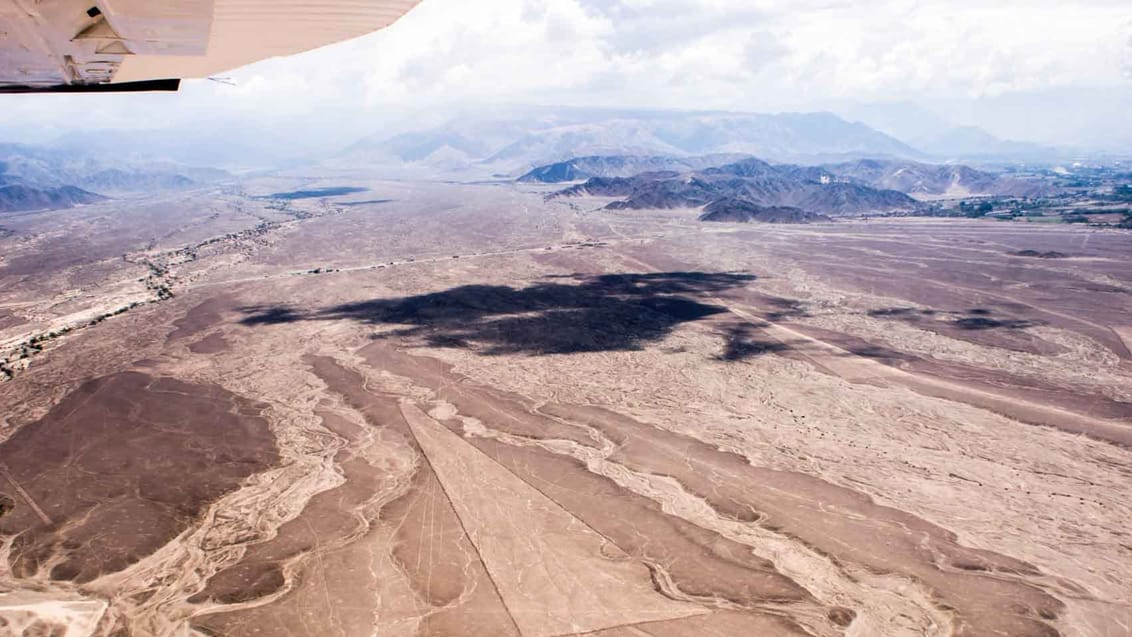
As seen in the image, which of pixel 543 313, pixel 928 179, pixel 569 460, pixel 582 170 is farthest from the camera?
pixel 582 170

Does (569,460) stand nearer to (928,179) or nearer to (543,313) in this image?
(543,313)

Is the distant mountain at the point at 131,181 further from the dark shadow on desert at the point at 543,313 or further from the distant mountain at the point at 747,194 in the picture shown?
the dark shadow on desert at the point at 543,313

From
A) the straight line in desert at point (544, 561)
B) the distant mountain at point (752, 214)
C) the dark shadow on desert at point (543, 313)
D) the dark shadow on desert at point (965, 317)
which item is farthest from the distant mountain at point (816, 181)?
the straight line in desert at point (544, 561)

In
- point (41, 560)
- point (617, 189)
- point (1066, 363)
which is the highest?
point (617, 189)

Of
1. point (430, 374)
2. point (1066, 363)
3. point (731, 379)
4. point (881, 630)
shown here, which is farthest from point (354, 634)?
point (1066, 363)

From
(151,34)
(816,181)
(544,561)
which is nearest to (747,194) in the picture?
(816,181)

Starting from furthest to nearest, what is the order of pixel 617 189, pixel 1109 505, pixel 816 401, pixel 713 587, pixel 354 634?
1. pixel 617 189
2. pixel 816 401
3. pixel 1109 505
4. pixel 713 587
5. pixel 354 634

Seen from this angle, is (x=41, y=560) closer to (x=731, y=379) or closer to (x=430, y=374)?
(x=430, y=374)
